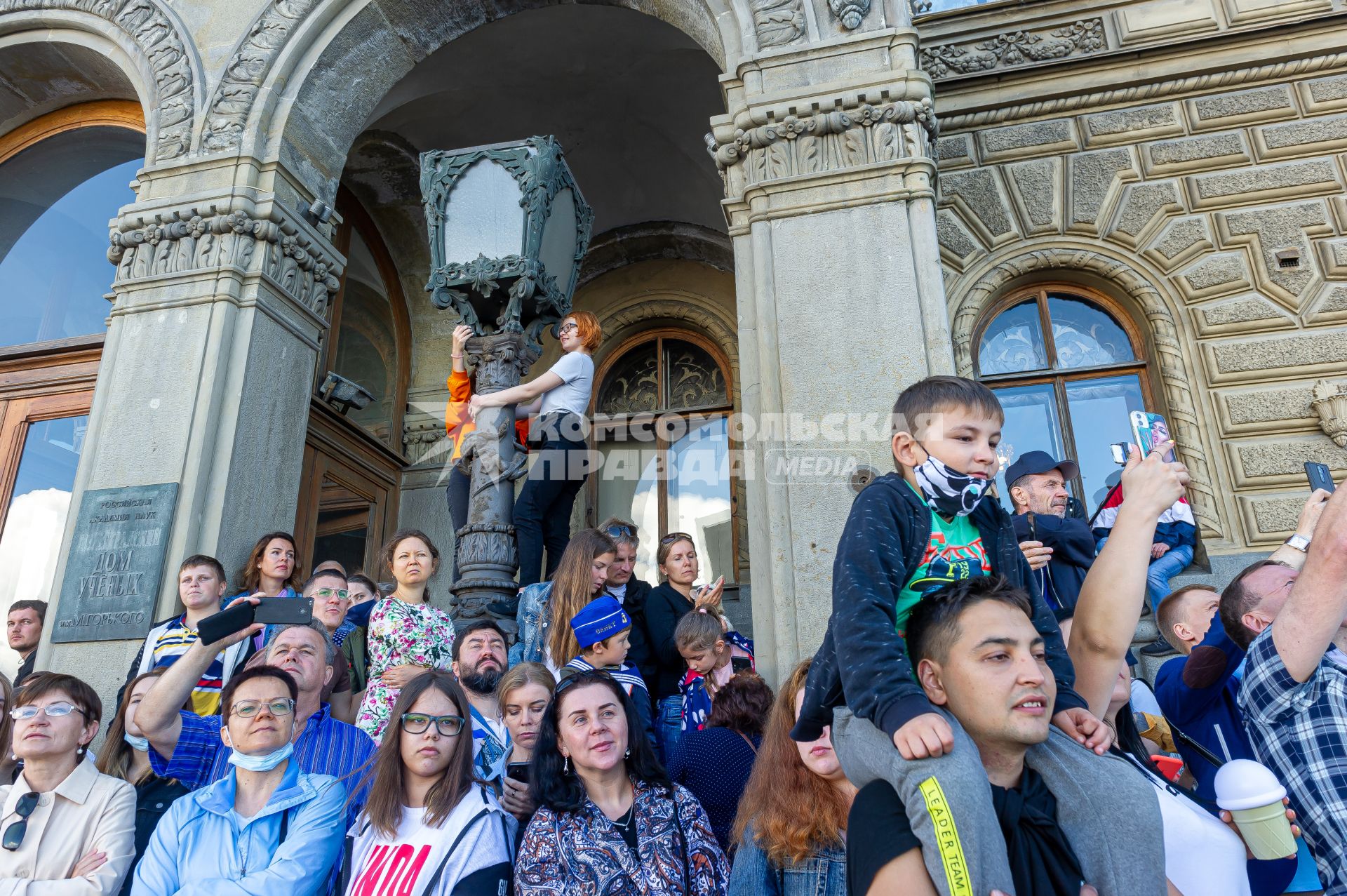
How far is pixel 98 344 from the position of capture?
8602mm

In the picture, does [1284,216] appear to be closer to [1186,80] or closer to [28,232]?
[1186,80]

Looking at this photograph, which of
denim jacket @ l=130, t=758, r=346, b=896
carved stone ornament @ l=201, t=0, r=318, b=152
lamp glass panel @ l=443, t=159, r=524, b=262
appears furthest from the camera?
carved stone ornament @ l=201, t=0, r=318, b=152

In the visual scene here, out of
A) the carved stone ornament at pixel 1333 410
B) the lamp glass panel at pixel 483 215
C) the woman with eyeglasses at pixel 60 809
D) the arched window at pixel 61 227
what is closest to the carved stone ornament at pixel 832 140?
the lamp glass panel at pixel 483 215

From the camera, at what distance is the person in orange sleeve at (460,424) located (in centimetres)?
531

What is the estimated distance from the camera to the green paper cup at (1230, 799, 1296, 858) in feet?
6.57

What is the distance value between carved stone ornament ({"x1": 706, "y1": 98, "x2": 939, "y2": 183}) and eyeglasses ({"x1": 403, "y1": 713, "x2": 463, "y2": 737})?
14.1 ft

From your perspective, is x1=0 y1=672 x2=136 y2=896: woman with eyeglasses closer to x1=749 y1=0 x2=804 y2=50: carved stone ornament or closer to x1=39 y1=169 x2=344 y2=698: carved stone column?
x1=39 y1=169 x2=344 y2=698: carved stone column

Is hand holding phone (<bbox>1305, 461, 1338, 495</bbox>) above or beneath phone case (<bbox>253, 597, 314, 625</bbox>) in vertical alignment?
above

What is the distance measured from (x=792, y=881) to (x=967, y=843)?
104 centimetres

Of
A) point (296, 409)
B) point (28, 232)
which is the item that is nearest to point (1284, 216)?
point (296, 409)

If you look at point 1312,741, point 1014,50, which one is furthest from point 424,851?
point 1014,50

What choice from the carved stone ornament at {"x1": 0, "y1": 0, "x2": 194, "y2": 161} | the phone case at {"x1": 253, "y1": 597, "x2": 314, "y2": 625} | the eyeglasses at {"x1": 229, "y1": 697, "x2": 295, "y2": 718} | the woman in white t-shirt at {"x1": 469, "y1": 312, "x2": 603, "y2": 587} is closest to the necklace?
the eyeglasses at {"x1": 229, "y1": 697, "x2": 295, "y2": 718}

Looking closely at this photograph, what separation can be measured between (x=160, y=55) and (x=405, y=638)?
660 cm

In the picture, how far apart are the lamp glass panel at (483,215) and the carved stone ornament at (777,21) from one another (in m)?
2.58
